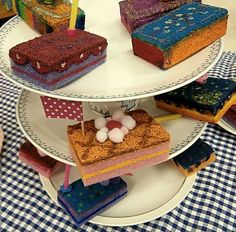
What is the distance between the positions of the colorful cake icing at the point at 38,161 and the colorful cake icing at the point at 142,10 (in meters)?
0.42

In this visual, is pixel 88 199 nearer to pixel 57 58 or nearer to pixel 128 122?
pixel 128 122

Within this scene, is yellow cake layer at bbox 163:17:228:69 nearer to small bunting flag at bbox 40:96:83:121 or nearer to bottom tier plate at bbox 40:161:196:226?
small bunting flag at bbox 40:96:83:121

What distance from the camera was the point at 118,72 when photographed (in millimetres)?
861

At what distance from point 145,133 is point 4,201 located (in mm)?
458

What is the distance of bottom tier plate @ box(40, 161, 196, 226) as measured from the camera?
3.32 ft

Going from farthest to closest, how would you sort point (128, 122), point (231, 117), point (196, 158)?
point (231, 117), point (196, 158), point (128, 122)

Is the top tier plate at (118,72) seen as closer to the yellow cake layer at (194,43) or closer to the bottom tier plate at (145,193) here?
the yellow cake layer at (194,43)

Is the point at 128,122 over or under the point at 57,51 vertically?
under

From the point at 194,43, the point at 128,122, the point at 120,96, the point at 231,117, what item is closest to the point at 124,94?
the point at 120,96

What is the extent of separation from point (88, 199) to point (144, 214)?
0.15 metres

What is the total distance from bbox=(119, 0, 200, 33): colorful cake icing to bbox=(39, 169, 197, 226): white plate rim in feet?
1.48

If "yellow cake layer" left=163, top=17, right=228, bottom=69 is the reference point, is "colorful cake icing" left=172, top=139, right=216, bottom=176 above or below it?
below

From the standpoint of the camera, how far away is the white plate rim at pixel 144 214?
100 cm

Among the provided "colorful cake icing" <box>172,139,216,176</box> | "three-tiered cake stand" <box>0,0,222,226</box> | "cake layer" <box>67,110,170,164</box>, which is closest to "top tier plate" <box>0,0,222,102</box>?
"three-tiered cake stand" <box>0,0,222,226</box>
